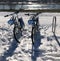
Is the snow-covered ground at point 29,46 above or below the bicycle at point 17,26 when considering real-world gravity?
below

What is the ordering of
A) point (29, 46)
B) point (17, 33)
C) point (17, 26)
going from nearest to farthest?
point (29, 46) → point (17, 26) → point (17, 33)

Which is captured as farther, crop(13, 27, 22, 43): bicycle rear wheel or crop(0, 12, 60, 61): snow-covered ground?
crop(13, 27, 22, 43): bicycle rear wheel

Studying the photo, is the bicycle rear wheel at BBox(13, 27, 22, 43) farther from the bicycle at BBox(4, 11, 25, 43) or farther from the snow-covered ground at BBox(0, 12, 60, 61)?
the snow-covered ground at BBox(0, 12, 60, 61)

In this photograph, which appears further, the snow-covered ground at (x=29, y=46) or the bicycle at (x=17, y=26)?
the bicycle at (x=17, y=26)

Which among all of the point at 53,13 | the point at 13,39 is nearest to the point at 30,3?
the point at 53,13

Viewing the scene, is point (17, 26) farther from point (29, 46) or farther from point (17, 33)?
point (29, 46)

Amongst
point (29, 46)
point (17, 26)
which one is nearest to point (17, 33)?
point (17, 26)

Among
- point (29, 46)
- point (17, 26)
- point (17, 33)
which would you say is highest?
point (17, 26)

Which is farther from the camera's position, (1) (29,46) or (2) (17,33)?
(2) (17,33)

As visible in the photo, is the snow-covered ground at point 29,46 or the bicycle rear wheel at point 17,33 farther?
the bicycle rear wheel at point 17,33

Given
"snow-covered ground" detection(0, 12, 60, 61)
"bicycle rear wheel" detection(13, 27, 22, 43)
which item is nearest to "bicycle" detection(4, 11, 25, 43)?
"bicycle rear wheel" detection(13, 27, 22, 43)

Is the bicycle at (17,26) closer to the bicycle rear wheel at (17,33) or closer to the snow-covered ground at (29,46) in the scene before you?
the bicycle rear wheel at (17,33)

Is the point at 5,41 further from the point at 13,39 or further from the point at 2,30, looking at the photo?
the point at 2,30

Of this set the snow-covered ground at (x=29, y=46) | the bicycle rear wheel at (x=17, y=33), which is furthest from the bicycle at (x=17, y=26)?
the snow-covered ground at (x=29, y=46)
